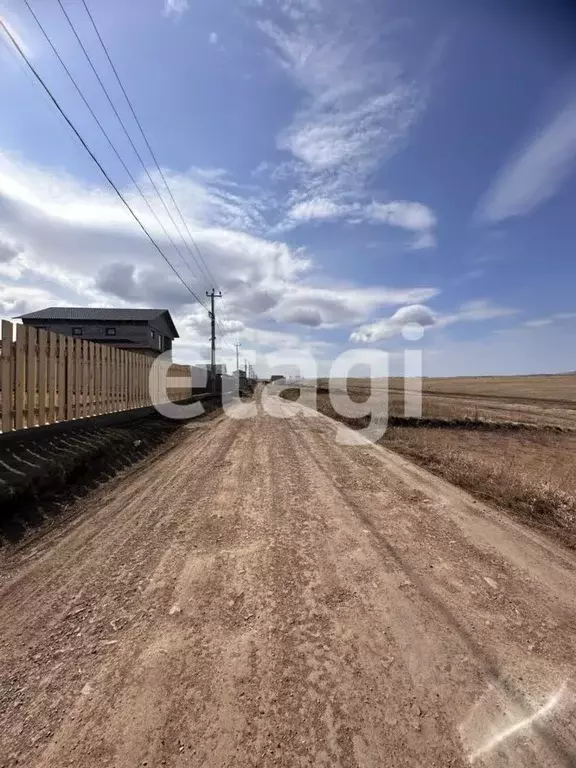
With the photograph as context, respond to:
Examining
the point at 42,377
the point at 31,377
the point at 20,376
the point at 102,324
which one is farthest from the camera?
the point at 102,324

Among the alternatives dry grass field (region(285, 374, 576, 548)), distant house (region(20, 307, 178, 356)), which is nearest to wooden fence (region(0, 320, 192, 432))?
dry grass field (region(285, 374, 576, 548))

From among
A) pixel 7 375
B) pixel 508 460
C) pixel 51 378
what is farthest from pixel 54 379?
pixel 508 460

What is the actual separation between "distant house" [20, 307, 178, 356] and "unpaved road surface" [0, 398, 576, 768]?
37.1 m

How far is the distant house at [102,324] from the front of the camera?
38.5 meters

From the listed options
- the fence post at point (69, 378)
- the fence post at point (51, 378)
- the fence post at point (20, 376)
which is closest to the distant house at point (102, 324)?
the fence post at point (69, 378)

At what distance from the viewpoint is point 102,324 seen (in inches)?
1537

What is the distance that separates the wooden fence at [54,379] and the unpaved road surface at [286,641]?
256 cm

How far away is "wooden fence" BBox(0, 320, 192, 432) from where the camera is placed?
6.17m

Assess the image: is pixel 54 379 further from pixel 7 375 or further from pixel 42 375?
pixel 7 375

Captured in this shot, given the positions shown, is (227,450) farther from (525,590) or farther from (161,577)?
(525,590)

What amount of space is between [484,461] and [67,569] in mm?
7191

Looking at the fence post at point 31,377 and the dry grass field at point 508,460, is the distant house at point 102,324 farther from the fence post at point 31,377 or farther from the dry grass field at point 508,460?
the fence post at point 31,377

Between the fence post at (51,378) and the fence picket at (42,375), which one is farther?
the fence post at (51,378)

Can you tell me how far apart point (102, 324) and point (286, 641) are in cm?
4117
